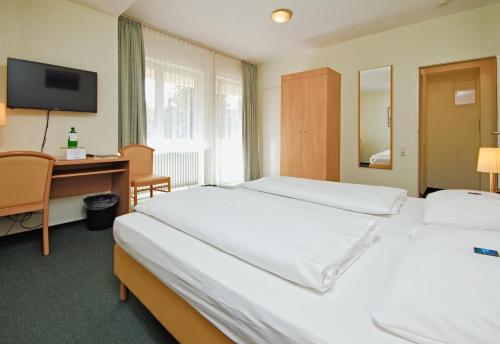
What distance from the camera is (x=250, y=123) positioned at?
5.00 meters

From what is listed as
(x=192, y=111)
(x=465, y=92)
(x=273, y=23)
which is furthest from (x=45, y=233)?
(x=465, y=92)

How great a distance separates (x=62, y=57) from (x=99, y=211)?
65.3 inches

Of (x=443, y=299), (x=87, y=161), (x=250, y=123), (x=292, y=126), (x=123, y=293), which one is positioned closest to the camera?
(x=443, y=299)

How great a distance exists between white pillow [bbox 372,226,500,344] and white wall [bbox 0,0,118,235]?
3.18 metres

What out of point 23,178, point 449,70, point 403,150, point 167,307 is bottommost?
point 167,307

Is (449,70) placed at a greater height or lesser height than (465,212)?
greater

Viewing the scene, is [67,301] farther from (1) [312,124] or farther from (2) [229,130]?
(2) [229,130]

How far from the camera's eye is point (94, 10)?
2.81 metres

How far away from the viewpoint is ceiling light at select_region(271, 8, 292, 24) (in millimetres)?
3012

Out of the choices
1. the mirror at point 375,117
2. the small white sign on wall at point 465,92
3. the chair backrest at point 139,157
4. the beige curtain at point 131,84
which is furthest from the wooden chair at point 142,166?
the small white sign on wall at point 465,92

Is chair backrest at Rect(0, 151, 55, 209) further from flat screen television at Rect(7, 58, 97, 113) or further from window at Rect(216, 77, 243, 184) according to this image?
window at Rect(216, 77, 243, 184)

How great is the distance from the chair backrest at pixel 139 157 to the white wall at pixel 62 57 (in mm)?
167

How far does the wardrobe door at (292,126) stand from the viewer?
391 centimetres

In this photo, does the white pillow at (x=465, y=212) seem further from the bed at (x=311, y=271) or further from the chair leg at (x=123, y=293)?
the chair leg at (x=123, y=293)
